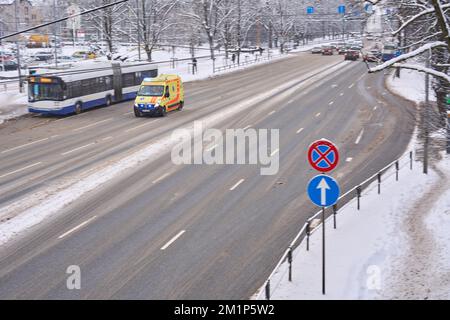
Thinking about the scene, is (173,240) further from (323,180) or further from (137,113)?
(137,113)

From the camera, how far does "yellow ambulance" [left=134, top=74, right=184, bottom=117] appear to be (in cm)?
3472

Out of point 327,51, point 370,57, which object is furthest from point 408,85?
point 327,51

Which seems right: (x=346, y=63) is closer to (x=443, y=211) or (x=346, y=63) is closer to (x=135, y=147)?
(x=135, y=147)

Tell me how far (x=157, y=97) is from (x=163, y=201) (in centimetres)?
1729

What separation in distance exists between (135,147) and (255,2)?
7547cm

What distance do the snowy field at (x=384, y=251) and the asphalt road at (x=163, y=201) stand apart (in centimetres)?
92

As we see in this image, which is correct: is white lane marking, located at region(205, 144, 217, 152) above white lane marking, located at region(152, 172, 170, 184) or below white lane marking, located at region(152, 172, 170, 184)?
above

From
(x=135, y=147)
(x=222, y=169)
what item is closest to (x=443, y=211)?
(x=222, y=169)

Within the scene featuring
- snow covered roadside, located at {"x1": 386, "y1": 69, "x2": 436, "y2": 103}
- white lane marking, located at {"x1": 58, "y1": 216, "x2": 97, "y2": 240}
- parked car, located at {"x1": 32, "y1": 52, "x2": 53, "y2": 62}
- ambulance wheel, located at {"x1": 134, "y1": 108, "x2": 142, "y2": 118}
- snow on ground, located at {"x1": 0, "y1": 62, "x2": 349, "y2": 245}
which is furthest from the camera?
parked car, located at {"x1": 32, "y1": 52, "x2": 53, "y2": 62}

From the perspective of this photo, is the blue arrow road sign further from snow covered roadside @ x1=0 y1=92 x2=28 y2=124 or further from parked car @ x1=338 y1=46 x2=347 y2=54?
parked car @ x1=338 y1=46 x2=347 y2=54

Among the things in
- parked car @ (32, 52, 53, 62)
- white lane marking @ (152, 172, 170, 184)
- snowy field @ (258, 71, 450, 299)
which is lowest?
snowy field @ (258, 71, 450, 299)

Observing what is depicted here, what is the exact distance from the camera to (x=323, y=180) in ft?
36.7

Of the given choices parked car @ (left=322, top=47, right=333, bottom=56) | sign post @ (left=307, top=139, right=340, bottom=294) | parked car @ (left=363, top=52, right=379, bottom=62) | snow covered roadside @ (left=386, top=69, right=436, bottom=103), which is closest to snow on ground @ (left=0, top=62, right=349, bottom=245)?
sign post @ (left=307, top=139, right=340, bottom=294)

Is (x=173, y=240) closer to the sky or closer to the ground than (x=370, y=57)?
closer to the ground
